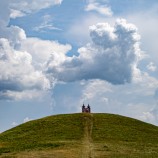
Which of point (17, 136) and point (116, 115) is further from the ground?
point (116, 115)

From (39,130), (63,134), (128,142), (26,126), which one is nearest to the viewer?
(128,142)

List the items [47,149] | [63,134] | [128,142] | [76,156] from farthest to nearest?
[63,134] < [128,142] < [47,149] < [76,156]

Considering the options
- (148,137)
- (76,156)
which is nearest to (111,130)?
(148,137)

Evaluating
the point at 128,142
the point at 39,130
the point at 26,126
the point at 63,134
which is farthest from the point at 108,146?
the point at 26,126

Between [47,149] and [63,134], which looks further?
[63,134]

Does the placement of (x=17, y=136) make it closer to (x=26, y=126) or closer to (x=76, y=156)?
(x=26, y=126)

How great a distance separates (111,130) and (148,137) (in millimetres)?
8368

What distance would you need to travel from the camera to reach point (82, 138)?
69938 millimetres

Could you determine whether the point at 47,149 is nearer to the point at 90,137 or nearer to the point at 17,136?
the point at 90,137

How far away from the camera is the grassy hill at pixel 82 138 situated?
186ft

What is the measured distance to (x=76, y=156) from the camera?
52469 millimetres

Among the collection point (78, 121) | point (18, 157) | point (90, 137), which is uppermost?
point (78, 121)

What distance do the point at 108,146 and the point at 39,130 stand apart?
22.7m

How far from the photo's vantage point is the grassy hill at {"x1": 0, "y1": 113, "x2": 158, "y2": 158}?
5669 centimetres
